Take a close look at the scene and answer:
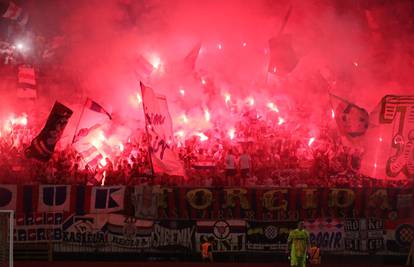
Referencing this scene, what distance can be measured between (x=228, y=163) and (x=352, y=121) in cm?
476

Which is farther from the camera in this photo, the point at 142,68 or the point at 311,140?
the point at 142,68

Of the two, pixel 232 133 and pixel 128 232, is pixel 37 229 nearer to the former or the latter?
pixel 128 232

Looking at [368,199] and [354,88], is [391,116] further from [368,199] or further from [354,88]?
[354,88]

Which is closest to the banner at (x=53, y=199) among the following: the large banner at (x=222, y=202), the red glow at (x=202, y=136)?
the large banner at (x=222, y=202)

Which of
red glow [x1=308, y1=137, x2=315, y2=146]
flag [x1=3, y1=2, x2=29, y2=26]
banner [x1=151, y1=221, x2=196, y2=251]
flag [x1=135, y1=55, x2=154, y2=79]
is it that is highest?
flag [x1=3, y1=2, x2=29, y2=26]

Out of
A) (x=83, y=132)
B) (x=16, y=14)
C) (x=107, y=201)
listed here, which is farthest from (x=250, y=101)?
(x=16, y=14)

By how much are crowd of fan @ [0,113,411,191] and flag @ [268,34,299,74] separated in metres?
3.02

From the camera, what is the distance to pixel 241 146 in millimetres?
22047

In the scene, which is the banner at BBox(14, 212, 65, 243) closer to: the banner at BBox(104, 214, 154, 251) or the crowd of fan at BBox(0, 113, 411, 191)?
the banner at BBox(104, 214, 154, 251)

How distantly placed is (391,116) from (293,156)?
4.59 m

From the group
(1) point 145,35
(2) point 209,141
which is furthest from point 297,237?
(1) point 145,35

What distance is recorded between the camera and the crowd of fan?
19.5m

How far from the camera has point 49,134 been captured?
1872 cm

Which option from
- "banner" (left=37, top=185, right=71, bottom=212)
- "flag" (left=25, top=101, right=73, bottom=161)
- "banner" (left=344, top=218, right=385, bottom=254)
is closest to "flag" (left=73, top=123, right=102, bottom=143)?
"flag" (left=25, top=101, right=73, bottom=161)
